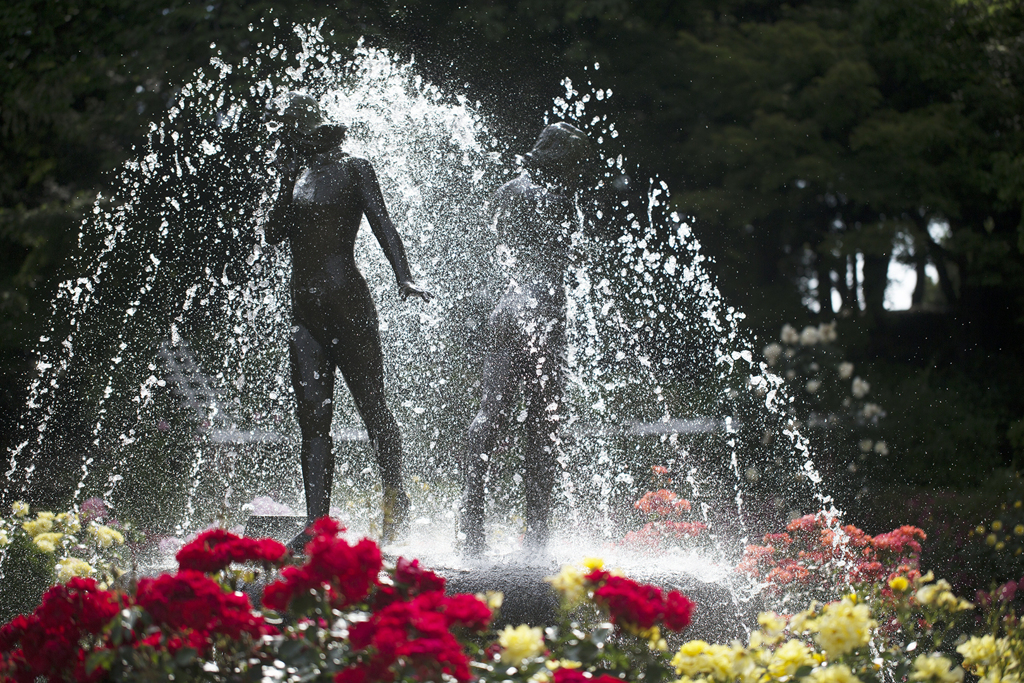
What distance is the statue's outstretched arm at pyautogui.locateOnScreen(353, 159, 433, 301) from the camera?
4.03 metres

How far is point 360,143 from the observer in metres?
6.01

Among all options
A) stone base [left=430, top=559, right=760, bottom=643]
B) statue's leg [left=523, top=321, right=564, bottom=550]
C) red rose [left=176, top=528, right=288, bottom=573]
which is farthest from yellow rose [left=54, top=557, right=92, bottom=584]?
red rose [left=176, top=528, right=288, bottom=573]

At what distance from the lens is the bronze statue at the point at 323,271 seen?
3.97m

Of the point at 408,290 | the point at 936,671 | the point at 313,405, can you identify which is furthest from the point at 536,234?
the point at 936,671

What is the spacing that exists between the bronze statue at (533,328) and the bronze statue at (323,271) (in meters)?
0.43

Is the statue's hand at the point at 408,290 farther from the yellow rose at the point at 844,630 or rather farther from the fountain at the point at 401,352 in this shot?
the yellow rose at the point at 844,630

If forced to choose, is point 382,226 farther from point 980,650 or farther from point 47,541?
point 980,650

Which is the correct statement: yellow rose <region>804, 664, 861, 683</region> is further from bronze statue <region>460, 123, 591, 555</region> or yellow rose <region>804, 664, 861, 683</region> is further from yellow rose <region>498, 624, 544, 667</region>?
bronze statue <region>460, 123, 591, 555</region>

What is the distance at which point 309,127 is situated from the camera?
3.99 m

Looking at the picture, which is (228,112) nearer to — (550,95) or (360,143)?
(550,95)

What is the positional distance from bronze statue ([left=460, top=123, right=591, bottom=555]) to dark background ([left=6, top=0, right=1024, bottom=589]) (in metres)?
6.09

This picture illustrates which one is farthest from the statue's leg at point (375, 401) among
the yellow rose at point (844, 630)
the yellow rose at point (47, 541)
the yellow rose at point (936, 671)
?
the yellow rose at point (936, 671)

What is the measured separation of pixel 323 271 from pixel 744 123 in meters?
9.48

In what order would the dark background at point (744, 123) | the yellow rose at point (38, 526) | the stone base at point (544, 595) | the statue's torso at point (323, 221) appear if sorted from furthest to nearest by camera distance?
1. the dark background at point (744, 123)
2. the yellow rose at point (38, 526)
3. the statue's torso at point (323, 221)
4. the stone base at point (544, 595)
